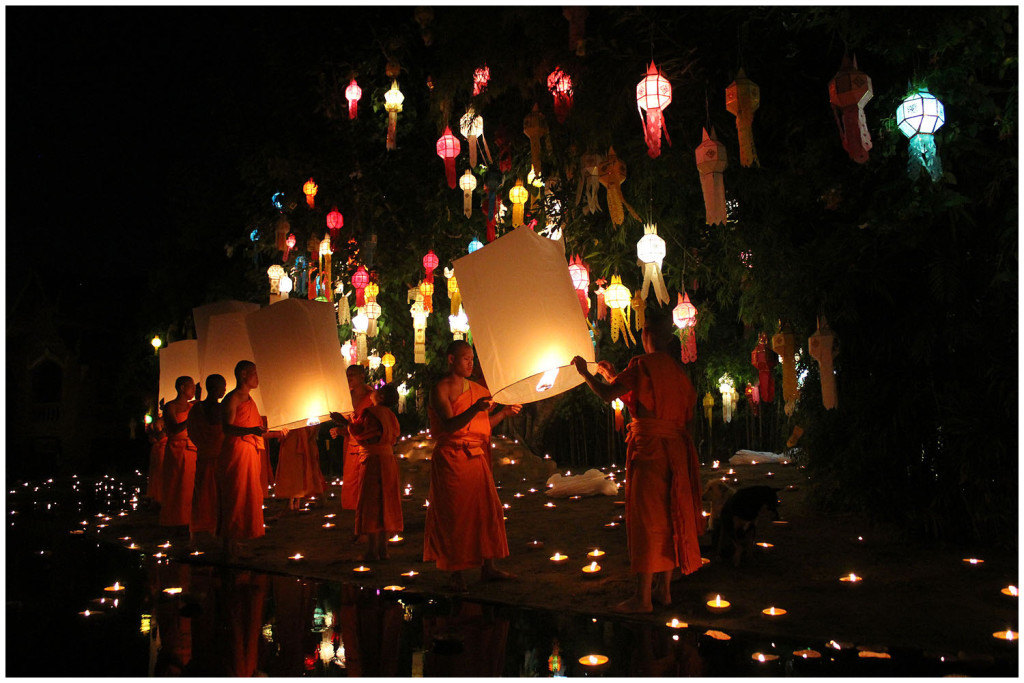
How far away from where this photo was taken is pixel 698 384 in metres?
13.1

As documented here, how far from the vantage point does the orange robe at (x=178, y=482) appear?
22.0 feet

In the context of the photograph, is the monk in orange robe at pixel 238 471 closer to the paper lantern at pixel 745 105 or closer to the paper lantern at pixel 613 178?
the paper lantern at pixel 613 178

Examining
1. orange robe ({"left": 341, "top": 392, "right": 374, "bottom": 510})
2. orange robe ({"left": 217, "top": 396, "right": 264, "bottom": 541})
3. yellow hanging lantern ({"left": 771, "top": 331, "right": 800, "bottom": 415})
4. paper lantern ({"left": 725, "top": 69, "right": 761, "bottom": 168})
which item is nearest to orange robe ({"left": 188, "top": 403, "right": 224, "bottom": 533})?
orange robe ({"left": 217, "top": 396, "right": 264, "bottom": 541})

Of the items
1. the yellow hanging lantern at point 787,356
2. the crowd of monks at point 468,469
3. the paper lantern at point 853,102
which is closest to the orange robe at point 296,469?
the crowd of monks at point 468,469

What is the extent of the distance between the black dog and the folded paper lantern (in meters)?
2.48

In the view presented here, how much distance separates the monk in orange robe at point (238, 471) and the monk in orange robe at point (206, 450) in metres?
0.38

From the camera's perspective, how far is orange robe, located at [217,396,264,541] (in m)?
5.41

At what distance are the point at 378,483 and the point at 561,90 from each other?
2.97 m

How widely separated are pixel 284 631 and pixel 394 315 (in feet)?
25.5

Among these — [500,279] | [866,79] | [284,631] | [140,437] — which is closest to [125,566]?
[284,631]

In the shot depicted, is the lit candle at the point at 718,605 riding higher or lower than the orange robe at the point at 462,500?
lower

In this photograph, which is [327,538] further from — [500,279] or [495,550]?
[500,279]

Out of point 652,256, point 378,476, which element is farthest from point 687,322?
point 378,476

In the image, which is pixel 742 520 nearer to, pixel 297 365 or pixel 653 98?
pixel 653 98
